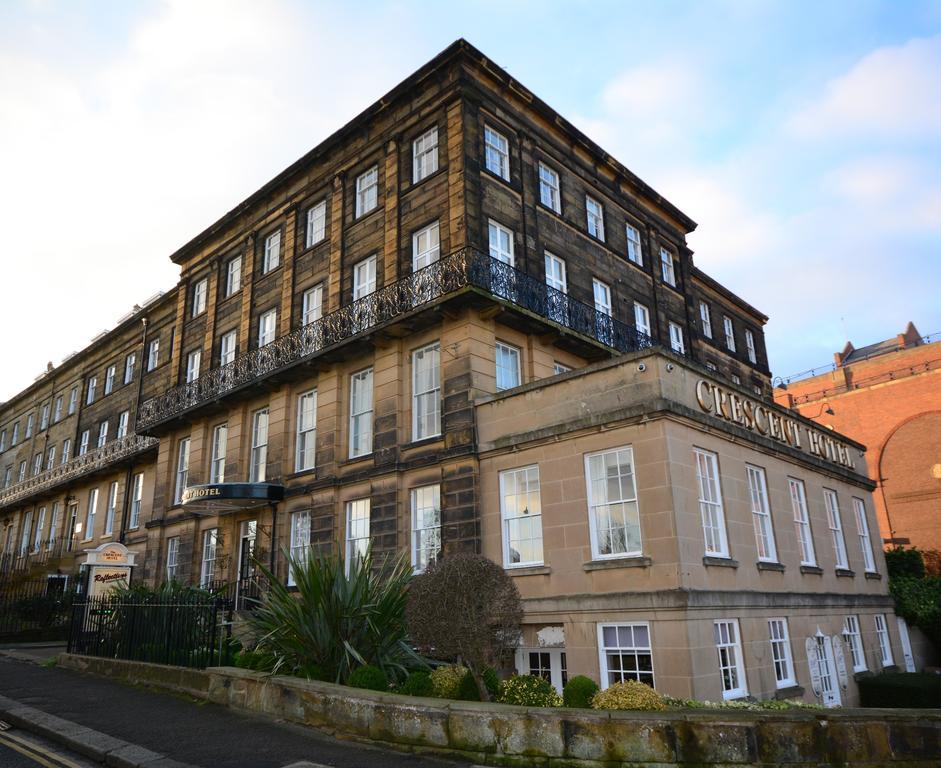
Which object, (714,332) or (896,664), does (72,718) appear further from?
(714,332)

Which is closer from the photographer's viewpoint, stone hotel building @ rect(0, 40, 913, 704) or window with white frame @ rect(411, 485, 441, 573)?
stone hotel building @ rect(0, 40, 913, 704)

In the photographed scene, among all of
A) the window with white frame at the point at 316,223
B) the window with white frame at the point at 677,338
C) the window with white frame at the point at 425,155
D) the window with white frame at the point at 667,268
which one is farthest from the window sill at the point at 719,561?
the window with white frame at the point at 316,223

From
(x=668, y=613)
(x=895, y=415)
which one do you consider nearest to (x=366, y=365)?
(x=668, y=613)

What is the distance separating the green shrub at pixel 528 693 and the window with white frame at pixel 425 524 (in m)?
7.96

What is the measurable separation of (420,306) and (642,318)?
1043 cm

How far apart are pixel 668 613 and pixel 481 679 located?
4.60 m

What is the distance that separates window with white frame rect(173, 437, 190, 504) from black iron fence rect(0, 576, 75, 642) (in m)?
4.77

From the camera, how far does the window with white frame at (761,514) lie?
15875 mm

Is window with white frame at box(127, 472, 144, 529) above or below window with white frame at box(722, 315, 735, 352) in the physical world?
below

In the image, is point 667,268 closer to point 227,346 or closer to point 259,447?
point 259,447

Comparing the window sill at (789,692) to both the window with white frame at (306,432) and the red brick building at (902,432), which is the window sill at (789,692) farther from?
the red brick building at (902,432)

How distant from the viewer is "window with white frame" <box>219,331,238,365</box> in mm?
27000

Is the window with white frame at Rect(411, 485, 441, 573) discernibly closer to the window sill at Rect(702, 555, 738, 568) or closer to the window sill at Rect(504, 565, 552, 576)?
the window sill at Rect(504, 565, 552, 576)

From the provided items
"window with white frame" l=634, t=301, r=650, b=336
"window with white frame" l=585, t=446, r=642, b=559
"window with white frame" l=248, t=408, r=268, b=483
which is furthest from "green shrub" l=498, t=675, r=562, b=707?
"window with white frame" l=634, t=301, r=650, b=336
